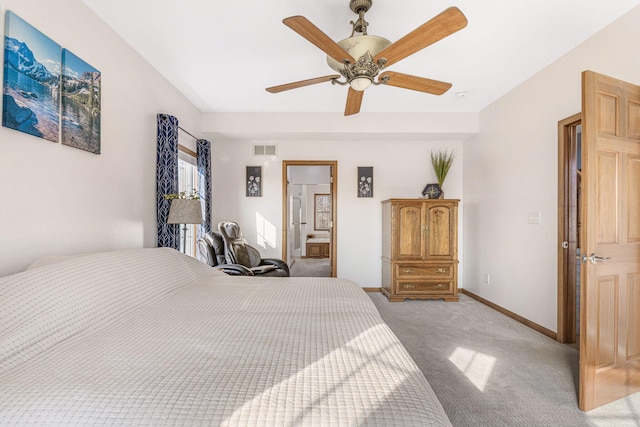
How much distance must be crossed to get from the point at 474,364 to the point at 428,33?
229 cm

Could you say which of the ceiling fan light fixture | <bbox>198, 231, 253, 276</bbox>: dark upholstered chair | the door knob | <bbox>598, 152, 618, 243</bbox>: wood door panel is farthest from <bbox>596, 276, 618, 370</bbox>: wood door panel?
<bbox>198, 231, 253, 276</bbox>: dark upholstered chair

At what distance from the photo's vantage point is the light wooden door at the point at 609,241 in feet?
5.99

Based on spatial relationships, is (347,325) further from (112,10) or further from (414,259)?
(414,259)

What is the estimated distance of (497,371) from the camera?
91.5 inches

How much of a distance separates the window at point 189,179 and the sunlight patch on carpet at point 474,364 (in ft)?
10.6

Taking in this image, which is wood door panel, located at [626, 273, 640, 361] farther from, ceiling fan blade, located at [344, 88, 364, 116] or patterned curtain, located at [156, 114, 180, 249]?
patterned curtain, located at [156, 114, 180, 249]

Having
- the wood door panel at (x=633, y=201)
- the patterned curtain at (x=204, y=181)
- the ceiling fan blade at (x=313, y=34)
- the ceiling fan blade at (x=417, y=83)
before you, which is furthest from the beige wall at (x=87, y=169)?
the wood door panel at (x=633, y=201)

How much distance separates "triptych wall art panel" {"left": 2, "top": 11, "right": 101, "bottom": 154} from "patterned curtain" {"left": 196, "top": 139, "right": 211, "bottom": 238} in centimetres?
190

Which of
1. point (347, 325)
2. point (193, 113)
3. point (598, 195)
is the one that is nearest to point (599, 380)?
point (598, 195)

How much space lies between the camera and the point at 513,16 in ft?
7.43

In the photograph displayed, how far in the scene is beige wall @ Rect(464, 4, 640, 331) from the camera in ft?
8.20

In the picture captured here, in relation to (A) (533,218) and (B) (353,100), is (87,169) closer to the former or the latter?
(B) (353,100)

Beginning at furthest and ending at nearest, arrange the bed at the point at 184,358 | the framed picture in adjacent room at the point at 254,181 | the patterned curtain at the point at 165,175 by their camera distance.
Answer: the framed picture in adjacent room at the point at 254,181, the patterned curtain at the point at 165,175, the bed at the point at 184,358

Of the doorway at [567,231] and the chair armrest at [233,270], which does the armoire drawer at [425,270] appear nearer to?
the doorway at [567,231]
